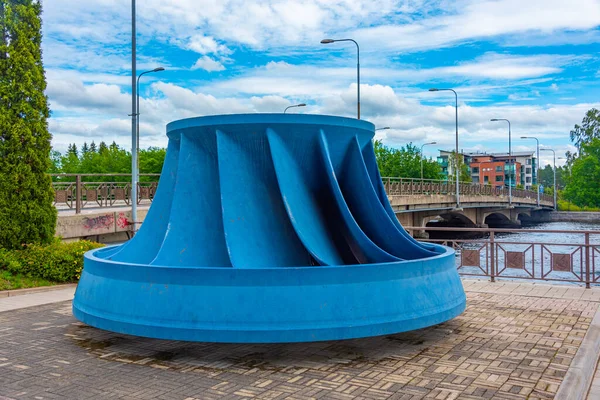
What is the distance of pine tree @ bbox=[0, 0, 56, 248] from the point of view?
47.7ft

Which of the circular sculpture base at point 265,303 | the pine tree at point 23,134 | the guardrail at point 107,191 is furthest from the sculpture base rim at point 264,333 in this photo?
the guardrail at point 107,191

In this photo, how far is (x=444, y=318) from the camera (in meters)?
8.05

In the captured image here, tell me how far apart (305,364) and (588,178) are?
80642mm

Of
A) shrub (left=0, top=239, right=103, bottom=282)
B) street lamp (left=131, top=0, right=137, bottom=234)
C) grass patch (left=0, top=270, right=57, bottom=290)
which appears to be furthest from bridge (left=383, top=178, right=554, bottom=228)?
grass patch (left=0, top=270, right=57, bottom=290)

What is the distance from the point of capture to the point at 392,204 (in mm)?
39031

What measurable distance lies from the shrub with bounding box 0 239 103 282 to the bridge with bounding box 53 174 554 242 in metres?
3.09

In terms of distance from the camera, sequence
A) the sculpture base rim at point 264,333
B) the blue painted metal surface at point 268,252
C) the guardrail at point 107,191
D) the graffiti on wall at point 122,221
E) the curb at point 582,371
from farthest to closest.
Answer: the guardrail at point 107,191, the graffiti on wall at point 122,221, the blue painted metal surface at point 268,252, the sculpture base rim at point 264,333, the curb at point 582,371

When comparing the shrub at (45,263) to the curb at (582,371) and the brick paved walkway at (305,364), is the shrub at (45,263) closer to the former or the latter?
the brick paved walkway at (305,364)

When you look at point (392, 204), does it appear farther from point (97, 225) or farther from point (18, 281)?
point (18, 281)

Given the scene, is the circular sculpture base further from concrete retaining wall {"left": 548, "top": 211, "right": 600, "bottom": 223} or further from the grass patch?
concrete retaining wall {"left": 548, "top": 211, "right": 600, "bottom": 223}

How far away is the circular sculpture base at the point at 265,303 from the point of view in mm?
7027

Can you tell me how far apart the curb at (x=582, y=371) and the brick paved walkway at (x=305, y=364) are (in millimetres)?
104

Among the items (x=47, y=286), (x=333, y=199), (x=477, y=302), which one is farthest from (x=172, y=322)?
(x=47, y=286)

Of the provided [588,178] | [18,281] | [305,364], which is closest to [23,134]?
[18,281]
